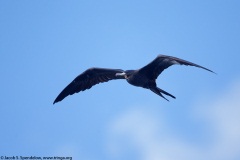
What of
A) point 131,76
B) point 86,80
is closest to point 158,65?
point 131,76

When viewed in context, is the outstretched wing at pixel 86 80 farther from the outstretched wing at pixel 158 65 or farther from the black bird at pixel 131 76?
the outstretched wing at pixel 158 65

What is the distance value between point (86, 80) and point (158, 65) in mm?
3348

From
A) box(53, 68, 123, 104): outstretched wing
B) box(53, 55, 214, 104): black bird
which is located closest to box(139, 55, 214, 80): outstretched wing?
box(53, 55, 214, 104): black bird

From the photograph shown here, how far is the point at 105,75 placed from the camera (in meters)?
13.5

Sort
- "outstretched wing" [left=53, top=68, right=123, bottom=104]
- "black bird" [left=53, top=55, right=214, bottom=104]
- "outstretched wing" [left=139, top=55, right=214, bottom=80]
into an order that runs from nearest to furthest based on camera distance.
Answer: "outstretched wing" [left=139, top=55, right=214, bottom=80] < "black bird" [left=53, top=55, right=214, bottom=104] < "outstretched wing" [left=53, top=68, right=123, bottom=104]

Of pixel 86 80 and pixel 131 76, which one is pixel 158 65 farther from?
pixel 86 80

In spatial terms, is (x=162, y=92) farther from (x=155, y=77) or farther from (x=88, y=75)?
(x=88, y=75)

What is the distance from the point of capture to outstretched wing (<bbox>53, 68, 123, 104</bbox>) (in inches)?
526

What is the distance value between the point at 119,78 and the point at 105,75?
30.5 inches

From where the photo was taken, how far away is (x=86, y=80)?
1354 cm

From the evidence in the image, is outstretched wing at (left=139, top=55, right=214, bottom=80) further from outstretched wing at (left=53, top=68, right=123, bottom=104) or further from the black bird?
outstretched wing at (left=53, top=68, right=123, bottom=104)

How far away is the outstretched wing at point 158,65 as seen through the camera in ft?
33.7

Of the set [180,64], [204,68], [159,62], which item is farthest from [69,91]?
[204,68]

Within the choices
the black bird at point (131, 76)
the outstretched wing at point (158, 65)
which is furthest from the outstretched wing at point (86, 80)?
the outstretched wing at point (158, 65)
